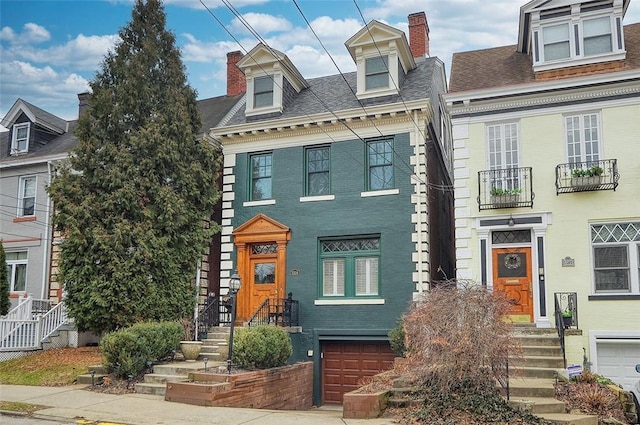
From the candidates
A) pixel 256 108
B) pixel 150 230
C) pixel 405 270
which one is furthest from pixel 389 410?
pixel 256 108

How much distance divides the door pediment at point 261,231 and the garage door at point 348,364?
11.8ft

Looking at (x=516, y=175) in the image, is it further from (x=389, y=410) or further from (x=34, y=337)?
(x=34, y=337)

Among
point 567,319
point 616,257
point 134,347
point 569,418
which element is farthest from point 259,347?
point 616,257

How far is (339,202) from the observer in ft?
59.2

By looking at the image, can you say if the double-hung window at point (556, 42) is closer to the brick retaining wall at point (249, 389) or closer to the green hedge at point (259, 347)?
the green hedge at point (259, 347)

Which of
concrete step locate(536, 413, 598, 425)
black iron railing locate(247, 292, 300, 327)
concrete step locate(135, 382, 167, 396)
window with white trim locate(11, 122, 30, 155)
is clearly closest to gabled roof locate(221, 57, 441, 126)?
black iron railing locate(247, 292, 300, 327)

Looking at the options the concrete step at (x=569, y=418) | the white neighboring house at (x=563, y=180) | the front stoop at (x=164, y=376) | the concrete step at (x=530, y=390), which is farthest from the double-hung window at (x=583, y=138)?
the front stoop at (x=164, y=376)

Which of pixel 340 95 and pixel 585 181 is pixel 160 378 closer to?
pixel 340 95

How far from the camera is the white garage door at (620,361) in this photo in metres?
14.2

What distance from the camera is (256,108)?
19.9m

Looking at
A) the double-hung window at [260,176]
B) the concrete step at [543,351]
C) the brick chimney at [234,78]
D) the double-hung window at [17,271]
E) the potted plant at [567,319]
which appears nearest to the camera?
the concrete step at [543,351]

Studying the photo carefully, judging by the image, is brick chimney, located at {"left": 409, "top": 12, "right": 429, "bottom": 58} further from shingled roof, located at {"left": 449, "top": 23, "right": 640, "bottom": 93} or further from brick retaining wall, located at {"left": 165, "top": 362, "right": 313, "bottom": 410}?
brick retaining wall, located at {"left": 165, "top": 362, "right": 313, "bottom": 410}

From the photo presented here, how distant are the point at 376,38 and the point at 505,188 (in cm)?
631

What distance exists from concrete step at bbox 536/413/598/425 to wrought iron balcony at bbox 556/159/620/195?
674cm
